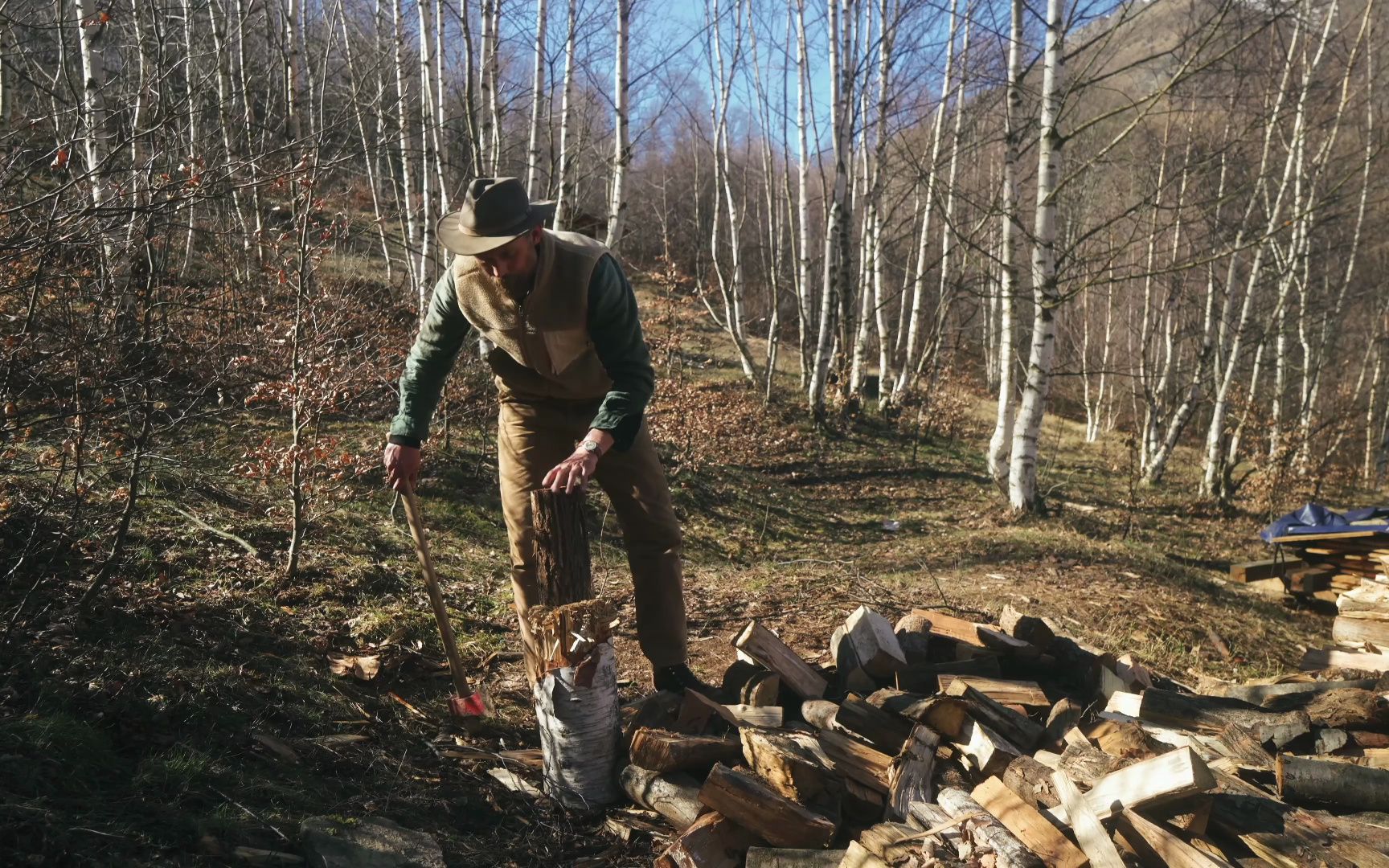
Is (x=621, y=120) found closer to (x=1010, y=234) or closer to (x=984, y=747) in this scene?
(x=1010, y=234)

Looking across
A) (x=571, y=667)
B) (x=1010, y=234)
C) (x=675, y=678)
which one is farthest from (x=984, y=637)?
(x=1010, y=234)

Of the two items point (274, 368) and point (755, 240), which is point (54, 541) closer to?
point (274, 368)

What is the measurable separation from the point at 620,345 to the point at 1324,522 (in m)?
Result: 7.65

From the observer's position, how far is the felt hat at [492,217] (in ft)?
10.4

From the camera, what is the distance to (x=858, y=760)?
10.2 ft

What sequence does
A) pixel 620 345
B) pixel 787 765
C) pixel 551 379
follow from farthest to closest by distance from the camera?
pixel 551 379
pixel 620 345
pixel 787 765

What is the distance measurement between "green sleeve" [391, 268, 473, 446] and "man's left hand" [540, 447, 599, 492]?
0.76 meters

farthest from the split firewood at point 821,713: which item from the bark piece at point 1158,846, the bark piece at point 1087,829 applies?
the bark piece at point 1158,846

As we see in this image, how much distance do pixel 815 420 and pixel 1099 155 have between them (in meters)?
6.74

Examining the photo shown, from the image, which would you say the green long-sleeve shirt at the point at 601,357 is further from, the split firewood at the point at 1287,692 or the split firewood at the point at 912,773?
the split firewood at the point at 1287,692

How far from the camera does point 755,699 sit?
353 cm

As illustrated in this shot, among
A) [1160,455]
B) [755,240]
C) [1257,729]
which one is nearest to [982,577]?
[1257,729]

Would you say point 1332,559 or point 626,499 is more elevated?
point 626,499

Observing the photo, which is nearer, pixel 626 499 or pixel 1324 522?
pixel 626 499
